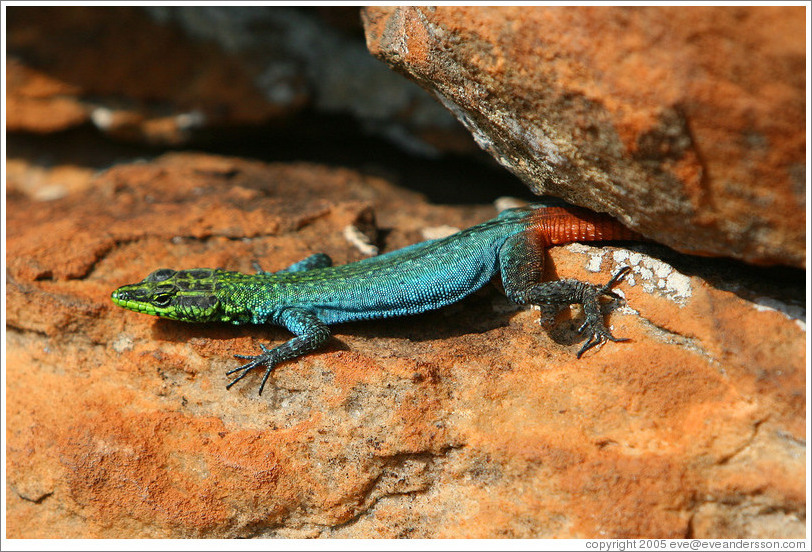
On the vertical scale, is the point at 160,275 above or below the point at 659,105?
below

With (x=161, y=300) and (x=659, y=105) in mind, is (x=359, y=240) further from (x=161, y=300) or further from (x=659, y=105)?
(x=659, y=105)

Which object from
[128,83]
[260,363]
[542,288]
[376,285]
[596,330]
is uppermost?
[542,288]

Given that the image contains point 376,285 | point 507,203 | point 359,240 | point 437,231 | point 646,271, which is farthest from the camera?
point 507,203

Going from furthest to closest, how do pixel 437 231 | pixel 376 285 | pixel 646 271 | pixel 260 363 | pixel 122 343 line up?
pixel 437 231 → pixel 122 343 → pixel 376 285 → pixel 260 363 → pixel 646 271

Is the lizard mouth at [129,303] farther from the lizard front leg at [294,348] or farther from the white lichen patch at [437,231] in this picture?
the white lichen patch at [437,231]

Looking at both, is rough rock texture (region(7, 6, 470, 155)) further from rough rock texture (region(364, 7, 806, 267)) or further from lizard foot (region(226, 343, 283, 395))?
lizard foot (region(226, 343, 283, 395))

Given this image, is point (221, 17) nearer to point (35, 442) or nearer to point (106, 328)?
point (106, 328)

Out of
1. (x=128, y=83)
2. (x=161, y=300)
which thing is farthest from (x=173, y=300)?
(x=128, y=83)

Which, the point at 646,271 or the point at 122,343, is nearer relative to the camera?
the point at 646,271
